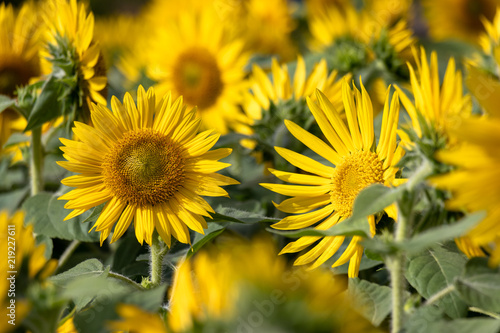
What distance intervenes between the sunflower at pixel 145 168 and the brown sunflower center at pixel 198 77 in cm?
54

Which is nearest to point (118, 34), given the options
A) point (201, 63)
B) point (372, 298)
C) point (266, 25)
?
point (266, 25)

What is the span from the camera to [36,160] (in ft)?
2.79

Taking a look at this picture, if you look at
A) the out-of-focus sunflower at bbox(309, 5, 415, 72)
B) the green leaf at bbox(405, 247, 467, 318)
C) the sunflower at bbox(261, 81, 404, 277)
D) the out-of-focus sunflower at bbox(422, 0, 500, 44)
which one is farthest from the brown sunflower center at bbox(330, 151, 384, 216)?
the out-of-focus sunflower at bbox(422, 0, 500, 44)

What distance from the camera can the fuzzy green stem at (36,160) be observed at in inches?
32.9

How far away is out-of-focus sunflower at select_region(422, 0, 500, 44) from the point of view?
171cm

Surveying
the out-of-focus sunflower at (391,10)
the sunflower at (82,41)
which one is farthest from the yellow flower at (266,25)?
the sunflower at (82,41)

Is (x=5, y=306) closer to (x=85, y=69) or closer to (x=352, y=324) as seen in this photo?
(x=352, y=324)

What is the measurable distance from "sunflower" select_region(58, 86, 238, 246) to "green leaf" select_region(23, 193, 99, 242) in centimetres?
8

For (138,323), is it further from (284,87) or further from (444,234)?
(284,87)

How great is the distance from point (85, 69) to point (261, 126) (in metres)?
0.28

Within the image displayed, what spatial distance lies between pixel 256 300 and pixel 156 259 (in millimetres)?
340

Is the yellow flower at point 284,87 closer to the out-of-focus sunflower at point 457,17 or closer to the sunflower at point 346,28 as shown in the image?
the sunflower at point 346,28

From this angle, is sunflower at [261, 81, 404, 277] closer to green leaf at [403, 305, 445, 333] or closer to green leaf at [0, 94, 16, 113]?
green leaf at [403, 305, 445, 333]

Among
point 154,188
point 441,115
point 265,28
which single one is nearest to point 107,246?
point 154,188
